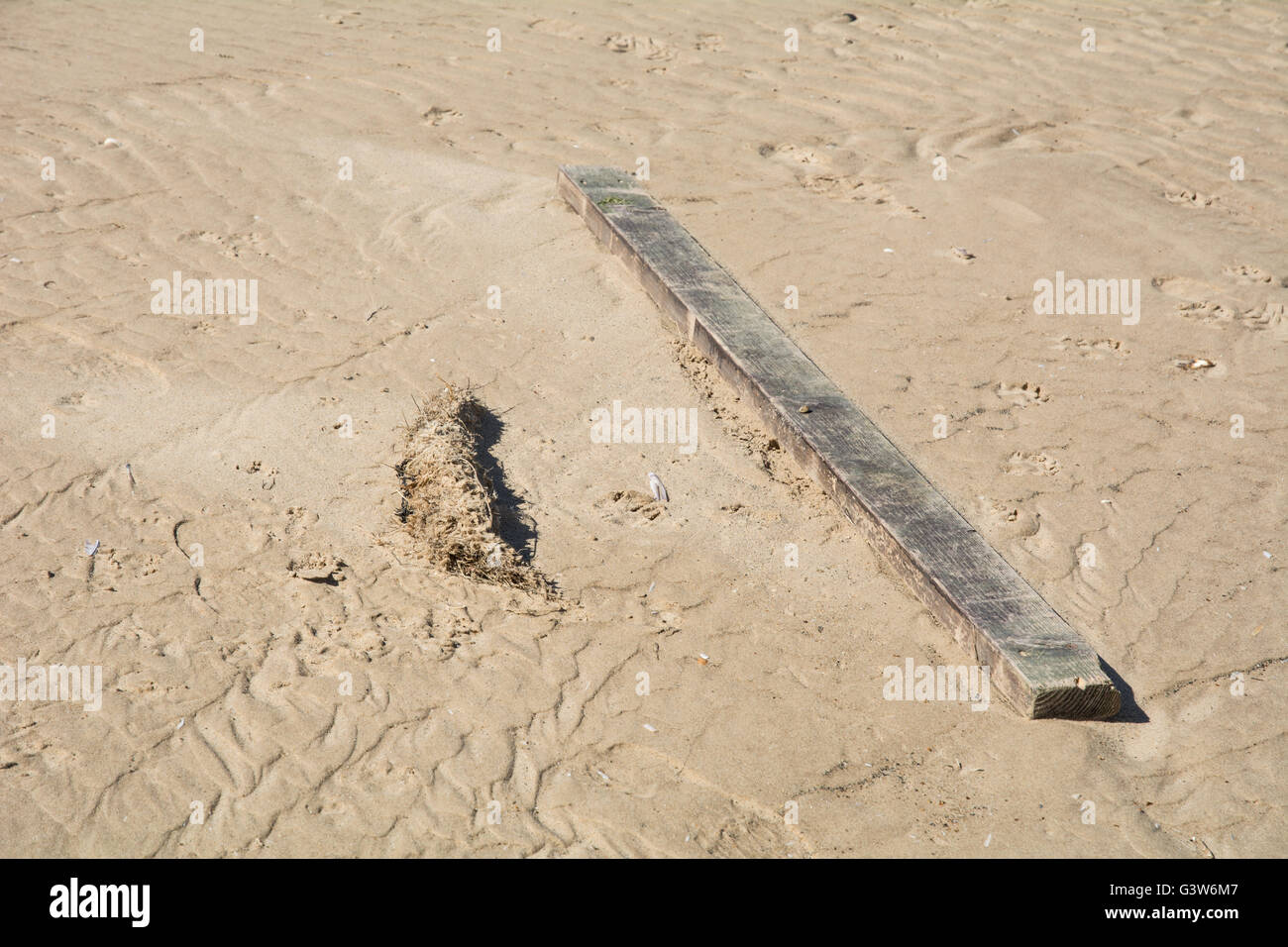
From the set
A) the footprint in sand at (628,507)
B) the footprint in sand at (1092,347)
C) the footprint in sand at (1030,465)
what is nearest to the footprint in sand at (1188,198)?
the footprint in sand at (1092,347)

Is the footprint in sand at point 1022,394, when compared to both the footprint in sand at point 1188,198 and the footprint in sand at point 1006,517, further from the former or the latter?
the footprint in sand at point 1188,198

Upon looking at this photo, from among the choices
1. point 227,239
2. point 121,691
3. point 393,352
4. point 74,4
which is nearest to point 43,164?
point 227,239

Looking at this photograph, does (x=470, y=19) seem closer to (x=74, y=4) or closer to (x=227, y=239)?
(x=74, y=4)

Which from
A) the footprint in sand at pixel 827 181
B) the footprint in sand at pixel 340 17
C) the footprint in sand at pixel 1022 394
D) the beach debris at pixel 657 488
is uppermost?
the footprint in sand at pixel 340 17

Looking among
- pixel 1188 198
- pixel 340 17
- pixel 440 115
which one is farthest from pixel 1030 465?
pixel 340 17

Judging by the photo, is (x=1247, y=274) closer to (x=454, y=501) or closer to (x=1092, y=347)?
(x=1092, y=347)

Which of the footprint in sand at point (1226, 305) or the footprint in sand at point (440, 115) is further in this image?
the footprint in sand at point (440, 115)
